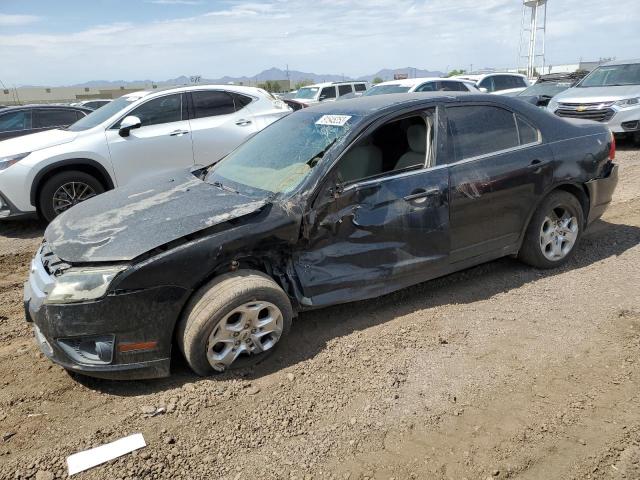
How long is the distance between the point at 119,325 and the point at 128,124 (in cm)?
460

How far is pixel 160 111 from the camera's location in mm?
7406

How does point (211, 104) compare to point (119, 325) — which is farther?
point (211, 104)

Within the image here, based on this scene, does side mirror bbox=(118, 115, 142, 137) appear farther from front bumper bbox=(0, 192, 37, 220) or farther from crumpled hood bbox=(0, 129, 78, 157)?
front bumper bbox=(0, 192, 37, 220)

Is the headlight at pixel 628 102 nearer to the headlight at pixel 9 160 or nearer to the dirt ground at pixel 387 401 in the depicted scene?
the dirt ground at pixel 387 401

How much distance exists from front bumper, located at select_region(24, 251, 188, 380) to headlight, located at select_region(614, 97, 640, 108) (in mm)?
10660

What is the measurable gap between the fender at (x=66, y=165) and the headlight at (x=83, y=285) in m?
4.12

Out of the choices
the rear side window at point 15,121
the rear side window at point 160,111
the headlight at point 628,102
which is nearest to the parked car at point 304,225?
the rear side window at point 160,111

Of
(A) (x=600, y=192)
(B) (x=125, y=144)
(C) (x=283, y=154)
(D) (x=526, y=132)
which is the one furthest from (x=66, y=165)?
(A) (x=600, y=192)

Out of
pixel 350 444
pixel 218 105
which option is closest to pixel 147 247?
pixel 350 444

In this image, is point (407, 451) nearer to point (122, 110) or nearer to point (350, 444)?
point (350, 444)

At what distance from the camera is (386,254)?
3666 mm

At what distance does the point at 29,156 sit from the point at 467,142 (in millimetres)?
5334

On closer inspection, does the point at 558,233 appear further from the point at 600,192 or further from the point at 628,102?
the point at 628,102

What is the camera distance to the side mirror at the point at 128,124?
22.2ft
